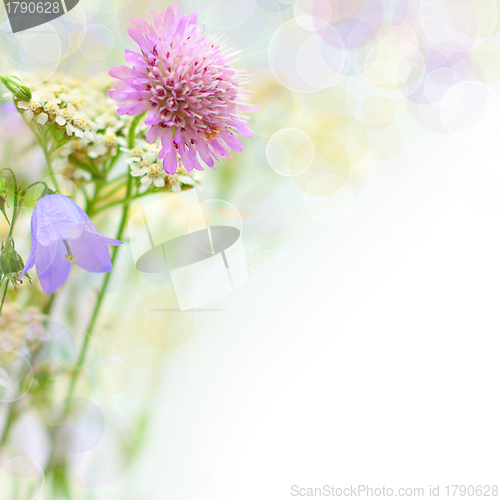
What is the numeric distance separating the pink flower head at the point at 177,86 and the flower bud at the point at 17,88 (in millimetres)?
61

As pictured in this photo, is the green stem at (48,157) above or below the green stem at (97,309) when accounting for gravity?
above

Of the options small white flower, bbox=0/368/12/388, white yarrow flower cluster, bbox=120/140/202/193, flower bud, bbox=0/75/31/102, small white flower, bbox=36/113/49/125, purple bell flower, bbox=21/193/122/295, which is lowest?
small white flower, bbox=0/368/12/388

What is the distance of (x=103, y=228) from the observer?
33 centimetres

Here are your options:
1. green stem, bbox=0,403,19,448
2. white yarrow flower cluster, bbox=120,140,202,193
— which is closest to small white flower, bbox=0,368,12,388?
green stem, bbox=0,403,19,448

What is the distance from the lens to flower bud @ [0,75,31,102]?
0.20m

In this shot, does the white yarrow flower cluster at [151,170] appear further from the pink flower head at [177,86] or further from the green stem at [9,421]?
the green stem at [9,421]

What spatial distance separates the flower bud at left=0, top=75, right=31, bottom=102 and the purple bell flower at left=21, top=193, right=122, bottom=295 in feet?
0.20

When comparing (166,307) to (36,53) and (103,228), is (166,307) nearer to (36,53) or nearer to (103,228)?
(103,228)

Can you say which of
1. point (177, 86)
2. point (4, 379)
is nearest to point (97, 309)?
point (4, 379)

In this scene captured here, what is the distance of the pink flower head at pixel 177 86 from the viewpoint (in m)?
0.19

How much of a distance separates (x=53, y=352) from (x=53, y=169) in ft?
0.52

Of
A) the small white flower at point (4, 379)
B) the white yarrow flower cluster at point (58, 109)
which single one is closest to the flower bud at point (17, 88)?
the white yarrow flower cluster at point (58, 109)

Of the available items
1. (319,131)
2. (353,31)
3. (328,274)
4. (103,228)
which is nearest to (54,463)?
(103,228)

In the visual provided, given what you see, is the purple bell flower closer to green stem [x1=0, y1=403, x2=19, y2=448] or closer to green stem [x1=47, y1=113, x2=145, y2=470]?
green stem [x1=47, y1=113, x2=145, y2=470]
